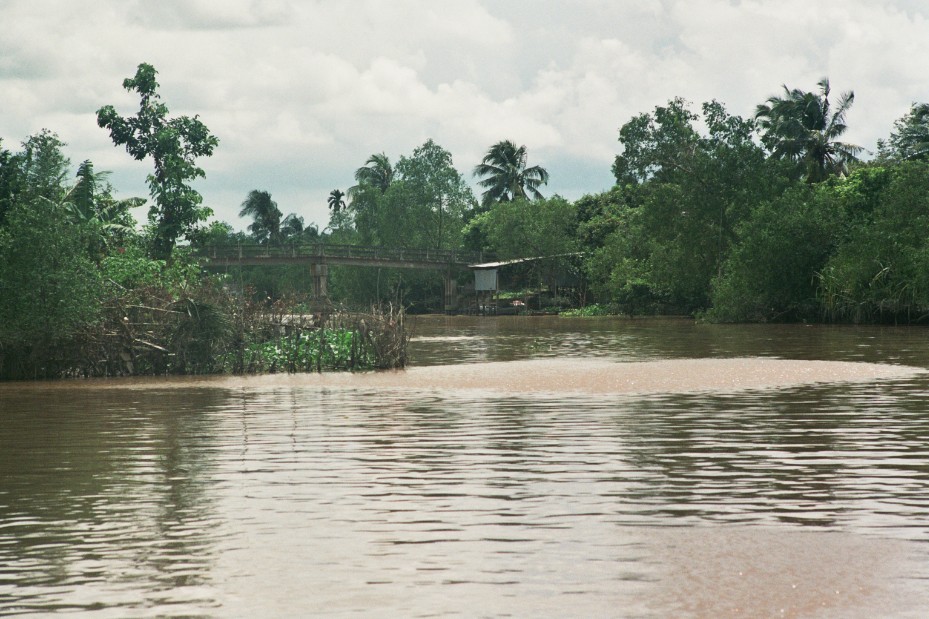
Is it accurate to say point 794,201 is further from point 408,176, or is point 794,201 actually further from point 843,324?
point 408,176

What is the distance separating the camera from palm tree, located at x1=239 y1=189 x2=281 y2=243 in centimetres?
14662

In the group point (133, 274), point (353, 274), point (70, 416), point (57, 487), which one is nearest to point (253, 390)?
point (70, 416)

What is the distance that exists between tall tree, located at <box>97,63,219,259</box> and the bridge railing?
3492 centimetres

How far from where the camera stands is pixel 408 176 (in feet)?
372

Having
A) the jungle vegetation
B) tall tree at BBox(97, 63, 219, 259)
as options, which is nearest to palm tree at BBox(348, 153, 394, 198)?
the jungle vegetation

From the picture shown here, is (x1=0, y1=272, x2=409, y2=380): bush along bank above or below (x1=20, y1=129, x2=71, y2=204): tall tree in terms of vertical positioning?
Answer: below

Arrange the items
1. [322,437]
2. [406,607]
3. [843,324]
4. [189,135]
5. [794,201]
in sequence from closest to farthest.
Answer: [406,607] → [322,437] → [189,135] → [843,324] → [794,201]

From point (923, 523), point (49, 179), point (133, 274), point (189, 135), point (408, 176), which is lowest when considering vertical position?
point (923, 523)

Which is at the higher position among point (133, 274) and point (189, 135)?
point (189, 135)

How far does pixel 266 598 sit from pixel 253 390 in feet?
57.3

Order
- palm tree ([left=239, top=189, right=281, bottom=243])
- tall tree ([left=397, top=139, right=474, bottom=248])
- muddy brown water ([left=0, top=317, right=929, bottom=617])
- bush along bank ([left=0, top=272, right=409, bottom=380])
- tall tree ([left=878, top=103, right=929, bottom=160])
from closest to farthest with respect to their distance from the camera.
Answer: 1. muddy brown water ([left=0, top=317, right=929, bottom=617])
2. bush along bank ([left=0, top=272, right=409, bottom=380])
3. tall tree ([left=878, top=103, right=929, bottom=160])
4. tall tree ([left=397, top=139, right=474, bottom=248])
5. palm tree ([left=239, top=189, right=281, bottom=243])

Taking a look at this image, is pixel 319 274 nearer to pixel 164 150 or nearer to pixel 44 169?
pixel 164 150

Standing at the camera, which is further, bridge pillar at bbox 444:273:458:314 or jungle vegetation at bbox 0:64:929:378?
bridge pillar at bbox 444:273:458:314

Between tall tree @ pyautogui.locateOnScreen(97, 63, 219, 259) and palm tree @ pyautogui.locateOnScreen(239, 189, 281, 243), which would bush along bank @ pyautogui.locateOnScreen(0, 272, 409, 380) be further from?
palm tree @ pyautogui.locateOnScreen(239, 189, 281, 243)
